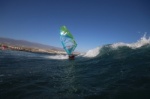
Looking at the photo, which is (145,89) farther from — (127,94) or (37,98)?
(37,98)

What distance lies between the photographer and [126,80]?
35.2 feet

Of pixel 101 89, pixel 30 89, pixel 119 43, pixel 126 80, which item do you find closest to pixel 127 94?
pixel 101 89

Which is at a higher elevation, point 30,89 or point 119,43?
point 119,43

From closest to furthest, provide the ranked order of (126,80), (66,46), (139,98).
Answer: (139,98) < (126,80) < (66,46)

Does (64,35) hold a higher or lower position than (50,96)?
higher

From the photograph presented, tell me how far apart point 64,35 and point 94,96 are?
38265 mm

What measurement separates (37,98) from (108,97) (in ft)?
12.7

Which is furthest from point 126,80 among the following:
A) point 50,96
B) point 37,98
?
point 37,98

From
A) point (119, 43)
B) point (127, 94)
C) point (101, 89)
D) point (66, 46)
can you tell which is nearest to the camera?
point (127, 94)

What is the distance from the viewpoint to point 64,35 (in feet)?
151

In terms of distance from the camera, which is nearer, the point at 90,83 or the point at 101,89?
the point at 101,89

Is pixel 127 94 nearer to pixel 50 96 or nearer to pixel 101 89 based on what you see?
pixel 101 89

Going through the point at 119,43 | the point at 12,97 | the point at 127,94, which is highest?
the point at 119,43

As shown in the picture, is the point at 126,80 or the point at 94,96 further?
the point at 126,80
